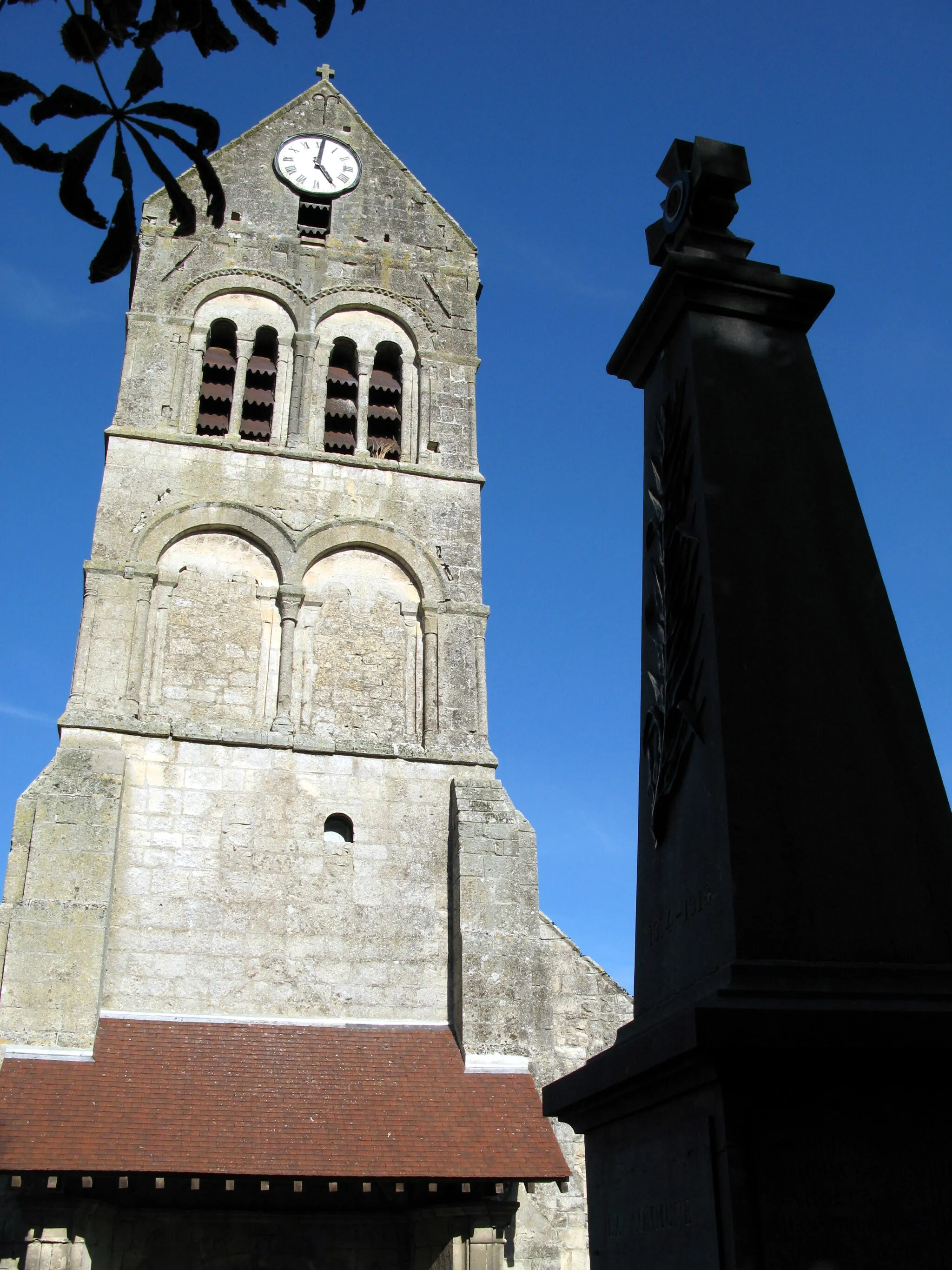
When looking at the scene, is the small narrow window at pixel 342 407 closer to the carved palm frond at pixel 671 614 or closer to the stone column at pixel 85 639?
the stone column at pixel 85 639

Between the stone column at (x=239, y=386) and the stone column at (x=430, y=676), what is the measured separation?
3.47m

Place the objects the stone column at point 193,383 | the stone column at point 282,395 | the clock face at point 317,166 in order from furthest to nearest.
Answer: the clock face at point 317,166 < the stone column at point 282,395 < the stone column at point 193,383

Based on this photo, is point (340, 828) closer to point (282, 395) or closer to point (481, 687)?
point (481, 687)

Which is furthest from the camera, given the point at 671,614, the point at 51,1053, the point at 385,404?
the point at 385,404

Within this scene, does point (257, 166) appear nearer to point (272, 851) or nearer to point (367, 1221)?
point (272, 851)

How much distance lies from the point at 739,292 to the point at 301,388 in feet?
40.1

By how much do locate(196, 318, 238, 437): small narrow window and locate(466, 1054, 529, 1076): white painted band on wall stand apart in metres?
8.37

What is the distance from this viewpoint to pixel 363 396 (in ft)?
53.0

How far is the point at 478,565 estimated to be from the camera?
15086 mm

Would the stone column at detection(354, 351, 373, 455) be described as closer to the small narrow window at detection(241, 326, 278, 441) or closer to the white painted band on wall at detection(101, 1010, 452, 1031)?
the small narrow window at detection(241, 326, 278, 441)

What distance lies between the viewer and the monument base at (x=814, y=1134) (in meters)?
2.80

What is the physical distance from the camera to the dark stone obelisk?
9.39 feet

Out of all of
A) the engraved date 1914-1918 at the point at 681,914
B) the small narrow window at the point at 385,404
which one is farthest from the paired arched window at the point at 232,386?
the engraved date 1914-1918 at the point at 681,914

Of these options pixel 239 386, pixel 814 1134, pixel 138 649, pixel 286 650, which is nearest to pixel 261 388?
pixel 239 386
